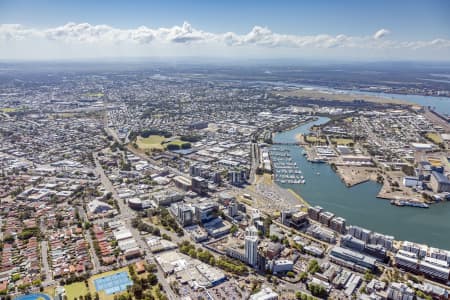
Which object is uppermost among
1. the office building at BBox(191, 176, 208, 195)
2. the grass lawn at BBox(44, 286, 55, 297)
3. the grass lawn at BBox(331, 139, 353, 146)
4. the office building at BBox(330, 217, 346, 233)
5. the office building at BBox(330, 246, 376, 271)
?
the grass lawn at BBox(331, 139, 353, 146)

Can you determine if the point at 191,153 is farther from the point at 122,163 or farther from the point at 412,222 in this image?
the point at 412,222

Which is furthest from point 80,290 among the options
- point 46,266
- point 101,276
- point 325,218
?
point 325,218

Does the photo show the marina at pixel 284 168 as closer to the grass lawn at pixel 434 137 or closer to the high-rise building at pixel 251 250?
the high-rise building at pixel 251 250

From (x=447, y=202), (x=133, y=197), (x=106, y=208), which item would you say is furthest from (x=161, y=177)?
(x=447, y=202)

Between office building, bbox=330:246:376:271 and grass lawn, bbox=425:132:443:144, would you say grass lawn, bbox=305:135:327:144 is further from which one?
office building, bbox=330:246:376:271

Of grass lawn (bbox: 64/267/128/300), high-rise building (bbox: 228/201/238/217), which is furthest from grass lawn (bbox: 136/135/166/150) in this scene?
grass lawn (bbox: 64/267/128/300)

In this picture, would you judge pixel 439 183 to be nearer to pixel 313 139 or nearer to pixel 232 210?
pixel 232 210
